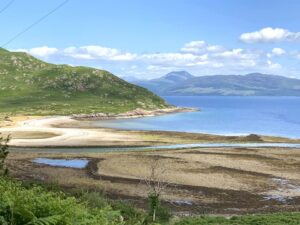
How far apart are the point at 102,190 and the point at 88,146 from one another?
41936mm

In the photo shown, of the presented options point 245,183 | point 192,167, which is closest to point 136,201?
point 245,183

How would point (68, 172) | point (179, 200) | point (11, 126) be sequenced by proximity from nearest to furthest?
point (179, 200) < point (68, 172) < point (11, 126)

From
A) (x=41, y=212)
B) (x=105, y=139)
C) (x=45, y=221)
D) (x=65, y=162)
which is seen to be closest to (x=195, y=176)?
(x=65, y=162)

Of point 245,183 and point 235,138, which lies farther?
point 235,138

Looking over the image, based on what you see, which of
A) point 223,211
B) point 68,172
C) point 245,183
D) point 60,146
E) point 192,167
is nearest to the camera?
point 223,211

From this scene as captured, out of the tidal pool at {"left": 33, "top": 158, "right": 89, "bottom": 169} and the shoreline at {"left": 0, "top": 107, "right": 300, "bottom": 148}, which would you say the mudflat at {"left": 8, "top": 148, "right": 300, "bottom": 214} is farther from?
the shoreline at {"left": 0, "top": 107, "right": 300, "bottom": 148}

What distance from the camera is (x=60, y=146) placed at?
8700 cm

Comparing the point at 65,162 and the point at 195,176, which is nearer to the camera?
the point at 195,176

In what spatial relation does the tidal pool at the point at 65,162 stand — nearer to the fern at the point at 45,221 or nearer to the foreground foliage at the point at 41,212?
the foreground foliage at the point at 41,212

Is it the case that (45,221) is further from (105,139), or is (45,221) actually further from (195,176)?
(105,139)

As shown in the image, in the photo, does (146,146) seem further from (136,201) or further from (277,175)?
(136,201)

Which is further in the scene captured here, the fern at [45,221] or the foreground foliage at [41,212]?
the foreground foliage at [41,212]

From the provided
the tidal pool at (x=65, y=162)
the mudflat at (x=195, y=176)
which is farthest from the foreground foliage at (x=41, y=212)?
the tidal pool at (x=65, y=162)

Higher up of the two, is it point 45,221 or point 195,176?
point 45,221
